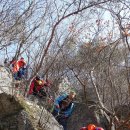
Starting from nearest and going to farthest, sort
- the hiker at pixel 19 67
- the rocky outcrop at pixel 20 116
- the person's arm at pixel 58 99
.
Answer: the rocky outcrop at pixel 20 116
the person's arm at pixel 58 99
the hiker at pixel 19 67

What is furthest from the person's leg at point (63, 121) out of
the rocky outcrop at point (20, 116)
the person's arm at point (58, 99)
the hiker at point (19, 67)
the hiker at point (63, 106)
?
the rocky outcrop at point (20, 116)

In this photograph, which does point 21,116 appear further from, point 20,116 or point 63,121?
point 63,121

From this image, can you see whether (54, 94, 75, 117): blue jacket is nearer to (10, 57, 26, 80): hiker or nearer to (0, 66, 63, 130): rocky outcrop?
(0, 66, 63, 130): rocky outcrop

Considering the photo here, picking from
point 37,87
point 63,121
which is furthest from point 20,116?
point 37,87

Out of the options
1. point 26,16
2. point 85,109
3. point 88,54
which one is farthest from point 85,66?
point 26,16

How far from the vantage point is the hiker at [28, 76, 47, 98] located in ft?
36.4

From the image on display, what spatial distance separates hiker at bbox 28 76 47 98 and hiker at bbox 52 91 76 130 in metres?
1.05

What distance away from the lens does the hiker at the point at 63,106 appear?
9.80m

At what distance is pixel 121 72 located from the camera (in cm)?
1135

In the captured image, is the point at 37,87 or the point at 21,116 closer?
the point at 21,116

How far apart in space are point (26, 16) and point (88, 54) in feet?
7.24

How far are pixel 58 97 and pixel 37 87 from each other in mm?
1747

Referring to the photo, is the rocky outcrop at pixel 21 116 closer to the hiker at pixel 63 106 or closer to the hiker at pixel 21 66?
the hiker at pixel 63 106

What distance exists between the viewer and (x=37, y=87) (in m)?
11.4
